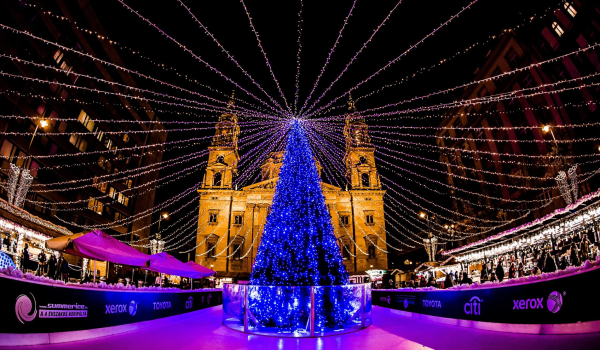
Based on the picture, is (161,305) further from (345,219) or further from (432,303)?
(345,219)

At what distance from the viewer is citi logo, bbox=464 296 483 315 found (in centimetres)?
724

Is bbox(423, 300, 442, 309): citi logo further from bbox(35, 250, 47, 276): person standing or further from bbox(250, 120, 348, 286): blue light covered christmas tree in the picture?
bbox(35, 250, 47, 276): person standing

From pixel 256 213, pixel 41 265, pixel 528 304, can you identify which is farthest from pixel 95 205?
pixel 528 304

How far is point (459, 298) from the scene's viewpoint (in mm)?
8117

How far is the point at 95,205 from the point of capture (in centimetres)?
3350

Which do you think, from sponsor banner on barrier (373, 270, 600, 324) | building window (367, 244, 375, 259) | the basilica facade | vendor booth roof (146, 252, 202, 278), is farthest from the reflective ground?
building window (367, 244, 375, 259)

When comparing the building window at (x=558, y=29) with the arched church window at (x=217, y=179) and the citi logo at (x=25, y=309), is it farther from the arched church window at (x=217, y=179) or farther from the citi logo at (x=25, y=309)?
the arched church window at (x=217, y=179)

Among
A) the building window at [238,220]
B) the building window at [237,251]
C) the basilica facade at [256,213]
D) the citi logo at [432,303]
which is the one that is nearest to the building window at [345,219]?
the basilica facade at [256,213]

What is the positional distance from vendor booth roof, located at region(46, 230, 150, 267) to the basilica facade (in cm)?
2858

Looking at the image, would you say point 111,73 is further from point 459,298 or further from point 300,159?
point 459,298

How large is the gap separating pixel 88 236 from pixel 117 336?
8.67ft

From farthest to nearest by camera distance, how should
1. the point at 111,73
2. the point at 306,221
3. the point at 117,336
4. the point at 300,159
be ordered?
the point at 111,73
the point at 300,159
the point at 306,221
the point at 117,336

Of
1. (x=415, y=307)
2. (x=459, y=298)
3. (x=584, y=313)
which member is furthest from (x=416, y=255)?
(x=584, y=313)

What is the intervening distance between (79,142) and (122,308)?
30954 millimetres
